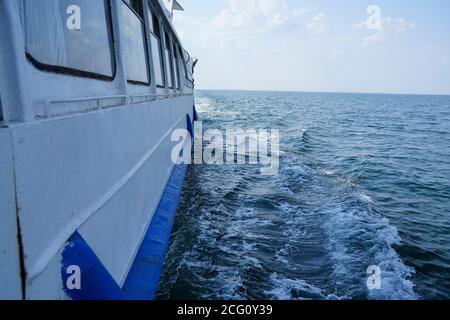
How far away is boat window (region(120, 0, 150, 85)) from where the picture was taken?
4873mm

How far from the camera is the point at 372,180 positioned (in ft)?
40.8

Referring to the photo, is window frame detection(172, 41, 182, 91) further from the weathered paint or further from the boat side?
the weathered paint

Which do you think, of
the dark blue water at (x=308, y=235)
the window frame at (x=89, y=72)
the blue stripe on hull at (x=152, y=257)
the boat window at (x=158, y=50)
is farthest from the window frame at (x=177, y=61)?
the window frame at (x=89, y=72)

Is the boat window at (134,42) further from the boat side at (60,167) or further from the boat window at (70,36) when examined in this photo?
the boat side at (60,167)

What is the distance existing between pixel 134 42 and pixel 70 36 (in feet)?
8.90

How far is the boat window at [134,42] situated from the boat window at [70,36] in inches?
22.6

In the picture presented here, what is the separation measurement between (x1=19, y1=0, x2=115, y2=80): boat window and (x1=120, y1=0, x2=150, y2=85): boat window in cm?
57

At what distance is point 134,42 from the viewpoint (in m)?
5.55

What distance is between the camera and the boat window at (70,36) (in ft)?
7.64

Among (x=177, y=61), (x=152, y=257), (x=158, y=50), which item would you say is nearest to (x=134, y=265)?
(x=152, y=257)

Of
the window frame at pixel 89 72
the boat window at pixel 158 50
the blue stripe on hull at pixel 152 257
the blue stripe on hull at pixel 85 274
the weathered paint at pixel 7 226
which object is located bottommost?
the blue stripe on hull at pixel 152 257
